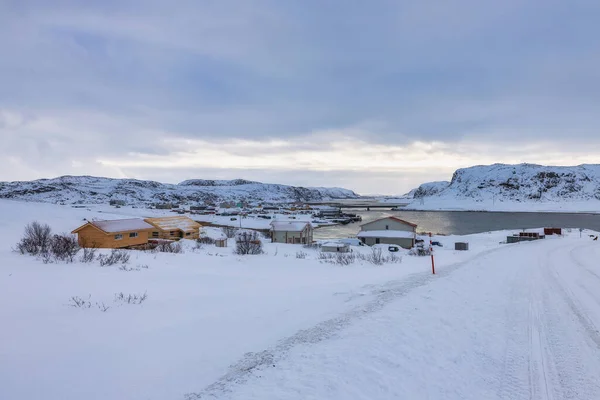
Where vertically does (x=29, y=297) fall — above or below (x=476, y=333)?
above

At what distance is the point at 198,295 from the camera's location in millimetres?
9289

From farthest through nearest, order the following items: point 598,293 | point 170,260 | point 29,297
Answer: point 170,260
point 598,293
point 29,297

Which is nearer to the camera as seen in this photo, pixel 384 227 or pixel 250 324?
pixel 250 324

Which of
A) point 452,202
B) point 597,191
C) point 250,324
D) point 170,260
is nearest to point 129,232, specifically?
point 170,260

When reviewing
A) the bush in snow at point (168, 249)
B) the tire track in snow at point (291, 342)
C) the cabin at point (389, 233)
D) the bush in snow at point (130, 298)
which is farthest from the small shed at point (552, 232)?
the bush in snow at point (130, 298)

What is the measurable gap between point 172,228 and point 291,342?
4225 cm

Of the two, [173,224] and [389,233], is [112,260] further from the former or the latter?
[389,233]

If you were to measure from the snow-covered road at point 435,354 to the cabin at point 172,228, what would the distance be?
3871 cm

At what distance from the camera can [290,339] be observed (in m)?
6.13

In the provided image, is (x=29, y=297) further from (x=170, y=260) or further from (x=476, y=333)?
(x=476, y=333)

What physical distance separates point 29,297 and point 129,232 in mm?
32808

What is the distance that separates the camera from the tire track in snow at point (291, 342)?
4473 millimetres

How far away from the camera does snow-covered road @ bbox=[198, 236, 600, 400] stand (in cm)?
462

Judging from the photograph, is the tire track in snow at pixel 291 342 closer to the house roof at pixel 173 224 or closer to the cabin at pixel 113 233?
the cabin at pixel 113 233
